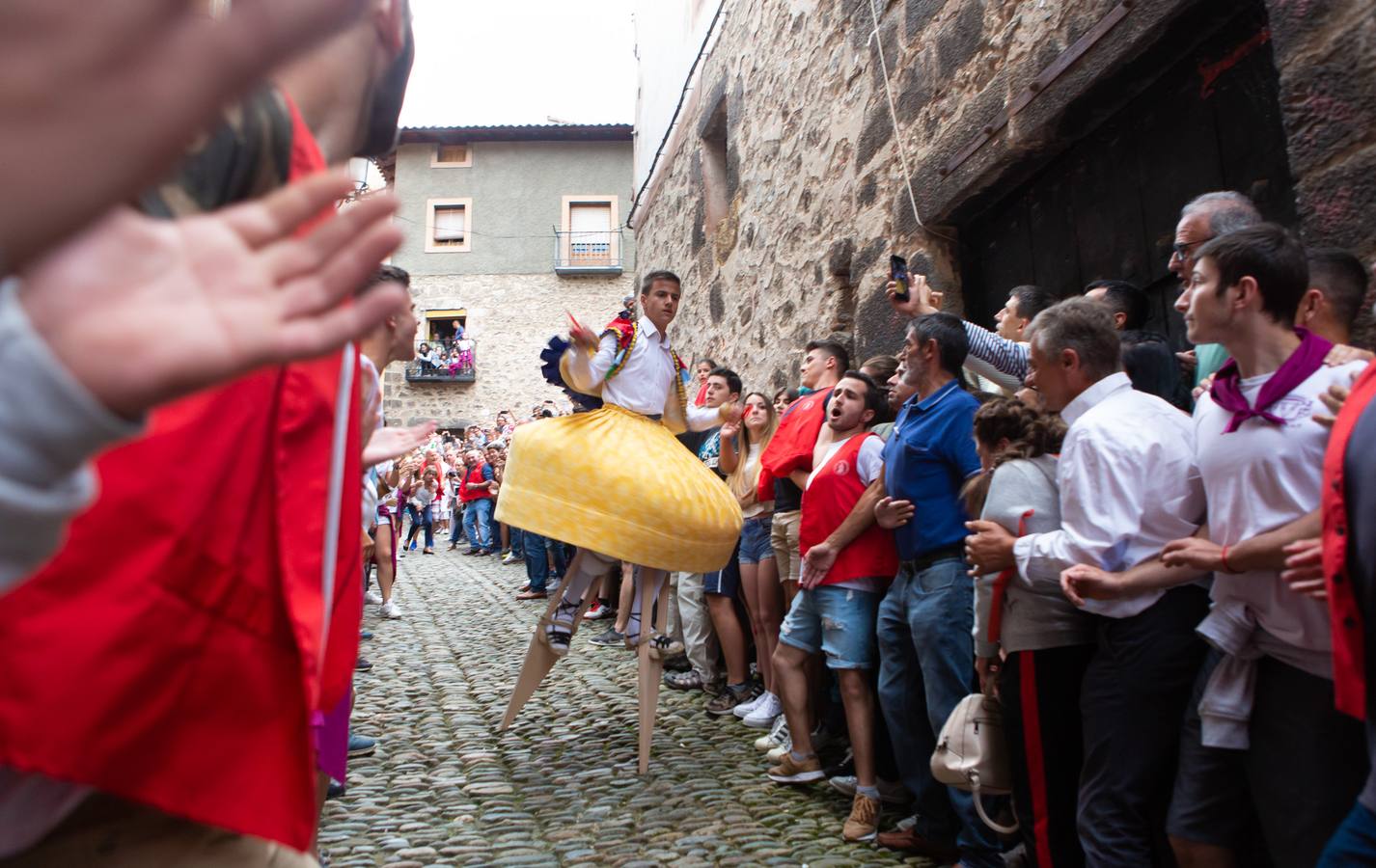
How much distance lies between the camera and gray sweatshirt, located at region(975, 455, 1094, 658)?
2533mm

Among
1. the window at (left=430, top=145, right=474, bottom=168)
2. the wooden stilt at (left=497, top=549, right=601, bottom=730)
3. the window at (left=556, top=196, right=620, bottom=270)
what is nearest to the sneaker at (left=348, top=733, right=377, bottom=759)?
the wooden stilt at (left=497, top=549, right=601, bottom=730)

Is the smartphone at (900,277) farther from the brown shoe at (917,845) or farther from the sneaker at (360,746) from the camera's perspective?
the sneaker at (360,746)

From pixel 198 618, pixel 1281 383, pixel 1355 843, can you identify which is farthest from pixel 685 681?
pixel 198 618

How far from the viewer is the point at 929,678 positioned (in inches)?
121

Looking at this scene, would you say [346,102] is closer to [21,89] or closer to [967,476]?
[21,89]

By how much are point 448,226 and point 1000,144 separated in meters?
24.7

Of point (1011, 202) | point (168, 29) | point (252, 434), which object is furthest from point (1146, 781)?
point (1011, 202)

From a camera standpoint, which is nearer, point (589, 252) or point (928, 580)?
point (928, 580)

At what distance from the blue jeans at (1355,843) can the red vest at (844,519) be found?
201 centimetres

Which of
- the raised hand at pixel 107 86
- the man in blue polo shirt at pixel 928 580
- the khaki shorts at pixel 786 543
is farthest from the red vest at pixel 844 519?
the raised hand at pixel 107 86

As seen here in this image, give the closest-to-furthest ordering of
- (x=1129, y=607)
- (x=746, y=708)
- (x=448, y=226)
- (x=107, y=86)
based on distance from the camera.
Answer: (x=107, y=86) < (x=1129, y=607) < (x=746, y=708) < (x=448, y=226)

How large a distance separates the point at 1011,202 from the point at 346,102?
4.14 m

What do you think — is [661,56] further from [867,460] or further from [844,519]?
[844,519]

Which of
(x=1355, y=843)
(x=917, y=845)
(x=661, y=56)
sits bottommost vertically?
(x=917, y=845)
